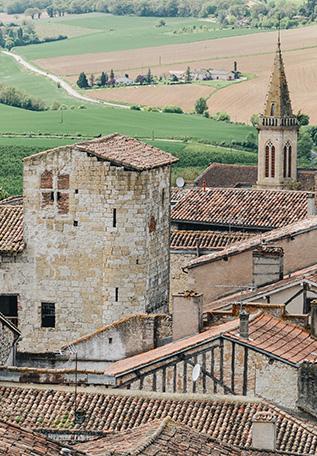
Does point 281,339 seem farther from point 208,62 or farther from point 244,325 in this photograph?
point 208,62

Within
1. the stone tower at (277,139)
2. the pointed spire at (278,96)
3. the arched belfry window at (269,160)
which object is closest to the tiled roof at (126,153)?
the stone tower at (277,139)

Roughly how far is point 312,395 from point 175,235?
1882 centimetres

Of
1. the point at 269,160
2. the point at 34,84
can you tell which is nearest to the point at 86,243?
the point at 269,160

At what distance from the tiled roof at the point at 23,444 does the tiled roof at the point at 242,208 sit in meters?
31.3

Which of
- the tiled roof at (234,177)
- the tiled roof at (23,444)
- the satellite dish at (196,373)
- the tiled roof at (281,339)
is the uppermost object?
the tiled roof at (23,444)

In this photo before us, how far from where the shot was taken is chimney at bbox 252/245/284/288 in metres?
35.1

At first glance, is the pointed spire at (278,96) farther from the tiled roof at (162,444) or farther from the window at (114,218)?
the tiled roof at (162,444)

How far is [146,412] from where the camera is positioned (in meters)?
27.3

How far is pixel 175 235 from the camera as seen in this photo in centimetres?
4744

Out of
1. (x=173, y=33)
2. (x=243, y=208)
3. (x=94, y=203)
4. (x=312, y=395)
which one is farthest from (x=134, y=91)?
(x=312, y=395)

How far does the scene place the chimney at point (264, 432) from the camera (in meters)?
24.1

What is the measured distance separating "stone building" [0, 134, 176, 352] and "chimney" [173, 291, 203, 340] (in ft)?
19.2

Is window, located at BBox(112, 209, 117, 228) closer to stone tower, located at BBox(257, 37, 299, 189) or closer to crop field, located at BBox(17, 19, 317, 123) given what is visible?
stone tower, located at BBox(257, 37, 299, 189)

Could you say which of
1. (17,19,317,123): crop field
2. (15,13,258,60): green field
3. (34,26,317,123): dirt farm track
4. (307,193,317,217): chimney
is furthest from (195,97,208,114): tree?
(307,193,317,217): chimney
